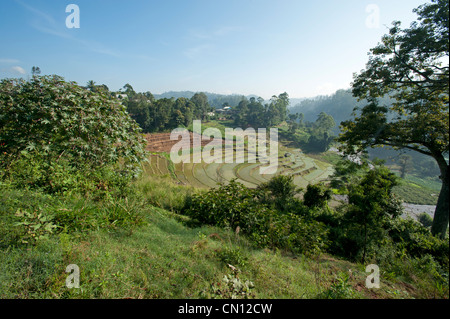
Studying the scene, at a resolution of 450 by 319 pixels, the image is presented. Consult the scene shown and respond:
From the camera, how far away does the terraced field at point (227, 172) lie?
24434 millimetres

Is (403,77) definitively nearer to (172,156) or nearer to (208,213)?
(208,213)

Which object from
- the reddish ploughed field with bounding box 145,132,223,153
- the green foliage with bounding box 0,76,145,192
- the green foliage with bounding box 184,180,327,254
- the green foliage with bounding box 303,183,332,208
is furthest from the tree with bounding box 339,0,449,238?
the reddish ploughed field with bounding box 145,132,223,153

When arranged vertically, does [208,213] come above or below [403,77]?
below

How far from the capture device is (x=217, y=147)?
41.3 meters

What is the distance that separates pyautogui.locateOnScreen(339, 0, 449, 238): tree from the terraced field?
15.8 m

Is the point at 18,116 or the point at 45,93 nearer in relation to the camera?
the point at 18,116

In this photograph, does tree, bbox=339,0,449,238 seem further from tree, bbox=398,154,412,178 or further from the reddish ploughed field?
tree, bbox=398,154,412,178

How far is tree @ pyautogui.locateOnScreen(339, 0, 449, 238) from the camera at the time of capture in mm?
6143

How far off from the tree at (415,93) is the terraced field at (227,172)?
15.8 metres
